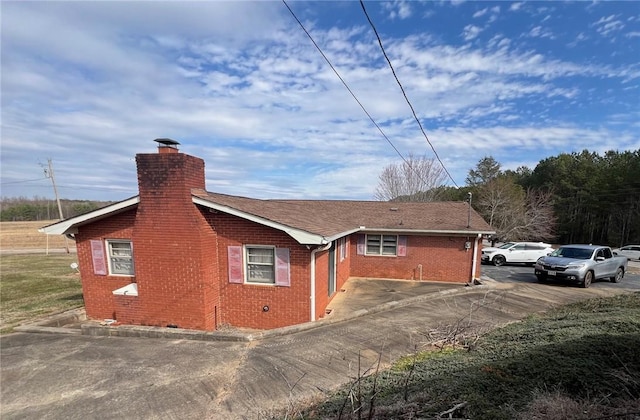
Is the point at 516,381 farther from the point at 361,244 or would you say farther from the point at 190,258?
the point at 361,244

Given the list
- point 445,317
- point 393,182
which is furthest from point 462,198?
point 445,317

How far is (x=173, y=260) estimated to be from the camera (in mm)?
8055

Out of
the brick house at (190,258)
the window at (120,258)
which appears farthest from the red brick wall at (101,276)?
→ the window at (120,258)

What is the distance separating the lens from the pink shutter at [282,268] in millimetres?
8188

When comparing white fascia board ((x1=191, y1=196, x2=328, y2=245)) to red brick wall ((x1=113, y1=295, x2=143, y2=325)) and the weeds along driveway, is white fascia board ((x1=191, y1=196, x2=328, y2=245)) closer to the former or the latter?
the weeds along driveway

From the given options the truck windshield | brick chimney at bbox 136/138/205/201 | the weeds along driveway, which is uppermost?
brick chimney at bbox 136/138/205/201

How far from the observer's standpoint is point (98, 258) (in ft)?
29.5

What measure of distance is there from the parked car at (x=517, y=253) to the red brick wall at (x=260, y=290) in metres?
16.8

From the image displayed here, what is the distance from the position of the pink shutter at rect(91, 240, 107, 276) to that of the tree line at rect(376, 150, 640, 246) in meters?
30.1

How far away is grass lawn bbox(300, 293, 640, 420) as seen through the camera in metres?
3.16

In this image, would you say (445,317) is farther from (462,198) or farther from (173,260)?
(462,198)

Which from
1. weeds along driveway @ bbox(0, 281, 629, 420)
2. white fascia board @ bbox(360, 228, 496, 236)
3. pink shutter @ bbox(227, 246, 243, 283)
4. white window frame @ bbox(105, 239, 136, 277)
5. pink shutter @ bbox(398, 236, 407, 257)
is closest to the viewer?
weeds along driveway @ bbox(0, 281, 629, 420)

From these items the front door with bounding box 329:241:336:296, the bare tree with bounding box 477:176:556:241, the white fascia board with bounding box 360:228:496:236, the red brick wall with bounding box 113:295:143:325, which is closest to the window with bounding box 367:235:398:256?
the white fascia board with bounding box 360:228:496:236

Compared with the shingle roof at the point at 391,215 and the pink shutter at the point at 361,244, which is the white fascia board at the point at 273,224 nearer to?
the shingle roof at the point at 391,215
